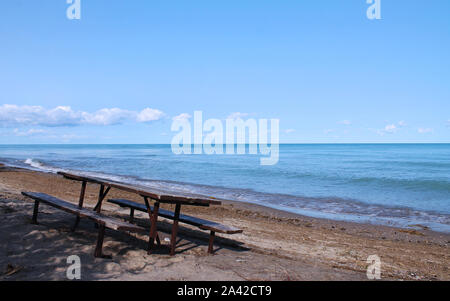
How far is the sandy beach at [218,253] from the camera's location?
4.37 metres

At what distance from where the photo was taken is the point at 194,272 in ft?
14.5

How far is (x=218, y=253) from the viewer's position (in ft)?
18.1

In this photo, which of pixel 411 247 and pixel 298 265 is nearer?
pixel 298 265

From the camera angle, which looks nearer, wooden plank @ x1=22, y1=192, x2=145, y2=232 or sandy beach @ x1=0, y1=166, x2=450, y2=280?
sandy beach @ x1=0, y1=166, x2=450, y2=280

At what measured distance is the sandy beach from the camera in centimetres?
437

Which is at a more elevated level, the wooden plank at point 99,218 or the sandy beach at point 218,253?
the wooden plank at point 99,218

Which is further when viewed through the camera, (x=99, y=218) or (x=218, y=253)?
(x=218, y=253)

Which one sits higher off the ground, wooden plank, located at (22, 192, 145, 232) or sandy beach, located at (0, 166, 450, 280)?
wooden plank, located at (22, 192, 145, 232)

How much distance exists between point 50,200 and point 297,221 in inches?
261

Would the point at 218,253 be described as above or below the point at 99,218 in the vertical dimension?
below
